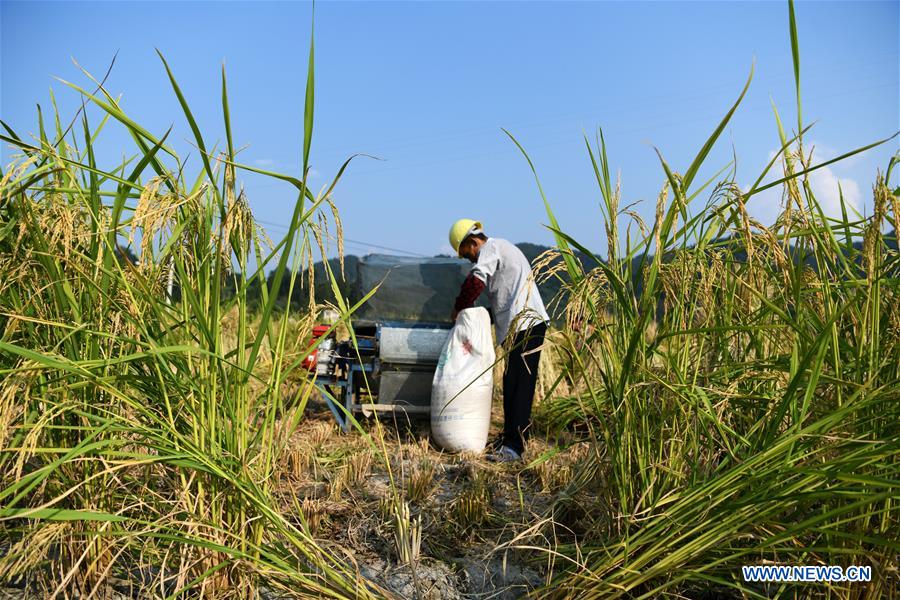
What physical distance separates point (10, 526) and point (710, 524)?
82.7 inches

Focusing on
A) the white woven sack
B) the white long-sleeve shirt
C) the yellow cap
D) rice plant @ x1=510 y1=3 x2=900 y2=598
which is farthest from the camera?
the yellow cap

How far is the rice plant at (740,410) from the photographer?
5.01 ft

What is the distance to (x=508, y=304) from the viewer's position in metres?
4.27

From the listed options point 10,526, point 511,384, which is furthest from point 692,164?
point 511,384

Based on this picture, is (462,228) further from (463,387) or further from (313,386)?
(313,386)

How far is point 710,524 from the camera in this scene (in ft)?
5.34

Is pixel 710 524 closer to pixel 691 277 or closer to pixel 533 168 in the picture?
pixel 691 277

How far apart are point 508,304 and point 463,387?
0.62 m

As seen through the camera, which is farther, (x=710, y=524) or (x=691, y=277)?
(x=691, y=277)

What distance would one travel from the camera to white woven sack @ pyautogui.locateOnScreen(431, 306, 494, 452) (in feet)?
13.4

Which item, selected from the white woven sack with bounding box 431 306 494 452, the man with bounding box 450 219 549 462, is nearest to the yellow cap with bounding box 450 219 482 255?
the man with bounding box 450 219 549 462

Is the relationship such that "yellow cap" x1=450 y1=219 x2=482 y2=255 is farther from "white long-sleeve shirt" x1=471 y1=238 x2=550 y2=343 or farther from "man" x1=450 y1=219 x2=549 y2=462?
"white long-sleeve shirt" x1=471 y1=238 x2=550 y2=343

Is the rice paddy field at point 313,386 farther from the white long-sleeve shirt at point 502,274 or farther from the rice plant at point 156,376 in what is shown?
the white long-sleeve shirt at point 502,274

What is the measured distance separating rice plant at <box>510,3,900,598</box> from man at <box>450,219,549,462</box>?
2.08m
